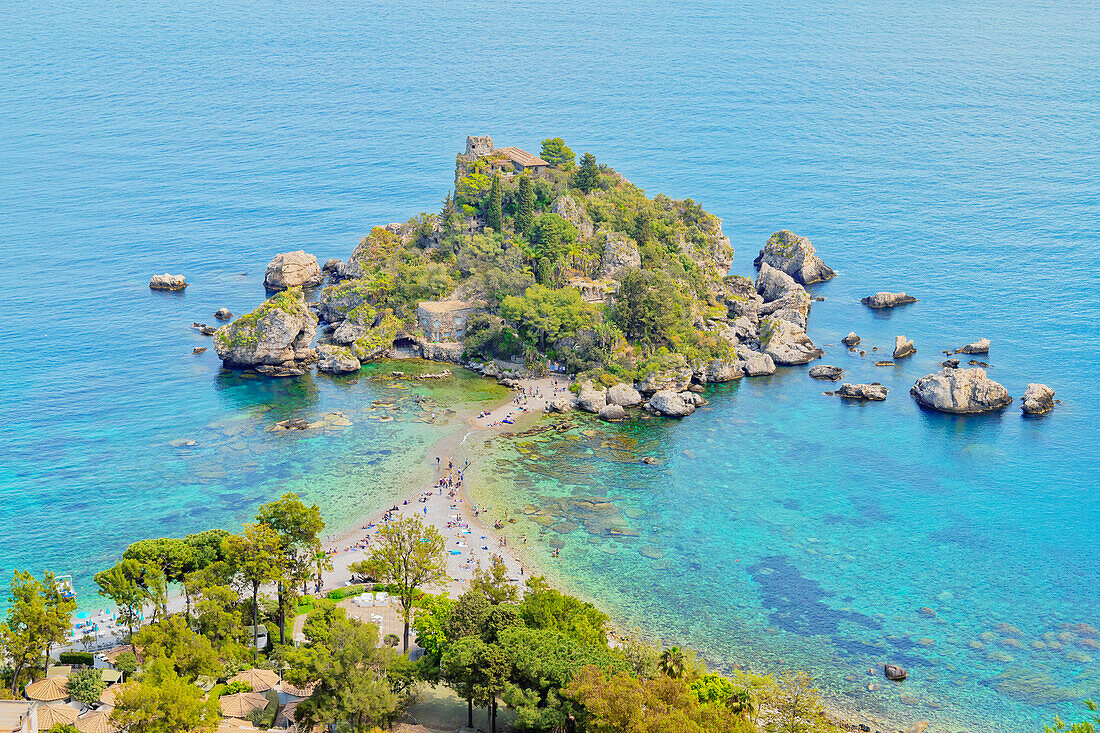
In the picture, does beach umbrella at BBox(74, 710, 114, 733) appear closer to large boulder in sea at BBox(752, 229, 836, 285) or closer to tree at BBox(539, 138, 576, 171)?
tree at BBox(539, 138, 576, 171)

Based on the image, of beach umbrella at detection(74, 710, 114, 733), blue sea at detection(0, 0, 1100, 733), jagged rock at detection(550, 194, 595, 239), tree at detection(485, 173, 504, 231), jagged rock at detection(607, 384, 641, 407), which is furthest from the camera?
jagged rock at detection(550, 194, 595, 239)

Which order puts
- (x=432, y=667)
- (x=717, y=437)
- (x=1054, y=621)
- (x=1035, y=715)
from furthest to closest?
(x=717, y=437), (x=1054, y=621), (x=1035, y=715), (x=432, y=667)

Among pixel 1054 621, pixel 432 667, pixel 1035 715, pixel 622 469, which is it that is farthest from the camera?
pixel 622 469

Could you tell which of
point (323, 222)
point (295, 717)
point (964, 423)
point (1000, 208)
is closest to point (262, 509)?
point (295, 717)

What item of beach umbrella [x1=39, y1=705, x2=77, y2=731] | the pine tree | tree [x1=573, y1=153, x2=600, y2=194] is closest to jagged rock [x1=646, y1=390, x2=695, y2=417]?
the pine tree

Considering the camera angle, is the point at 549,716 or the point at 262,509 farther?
the point at 262,509

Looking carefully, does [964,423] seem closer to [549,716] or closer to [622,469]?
[622,469]

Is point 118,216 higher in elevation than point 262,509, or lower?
higher
